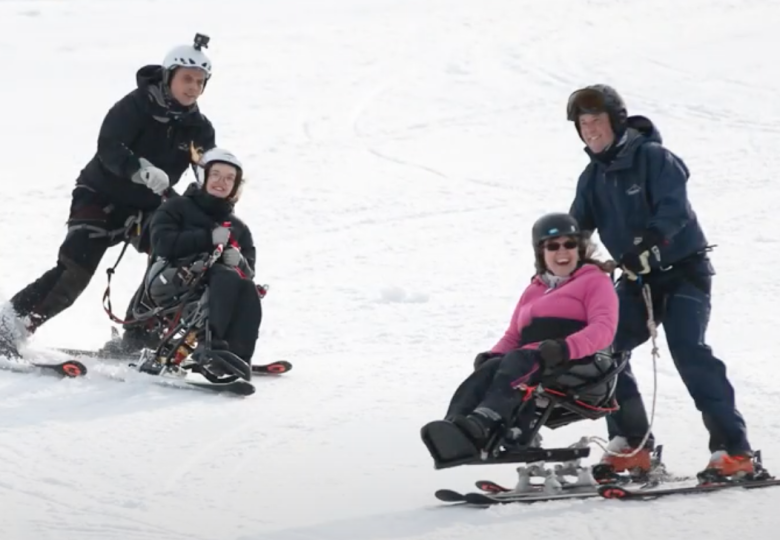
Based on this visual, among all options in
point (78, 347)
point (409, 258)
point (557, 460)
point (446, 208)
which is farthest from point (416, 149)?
point (557, 460)

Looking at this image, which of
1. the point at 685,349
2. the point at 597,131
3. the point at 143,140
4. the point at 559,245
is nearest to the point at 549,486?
the point at 685,349

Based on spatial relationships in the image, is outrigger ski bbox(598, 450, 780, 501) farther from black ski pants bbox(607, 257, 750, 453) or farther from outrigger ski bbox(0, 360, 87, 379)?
outrigger ski bbox(0, 360, 87, 379)

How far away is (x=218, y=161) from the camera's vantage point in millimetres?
8289

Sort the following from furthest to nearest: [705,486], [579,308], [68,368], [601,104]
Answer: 1. [68,368]
2. [601,104]
3. [579,308]
4. [705,486]

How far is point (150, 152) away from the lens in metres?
8.83

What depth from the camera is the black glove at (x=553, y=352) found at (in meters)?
5.96

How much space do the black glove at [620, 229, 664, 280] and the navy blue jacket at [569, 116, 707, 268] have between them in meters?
0.03

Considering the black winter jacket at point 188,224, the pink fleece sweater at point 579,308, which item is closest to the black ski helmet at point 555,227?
the pink fleece sweater at point 579,308

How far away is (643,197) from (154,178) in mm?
3150

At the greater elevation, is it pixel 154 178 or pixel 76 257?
pixel 154 178

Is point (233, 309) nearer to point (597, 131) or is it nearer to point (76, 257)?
point (76, 257)

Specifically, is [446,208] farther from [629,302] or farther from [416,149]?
[629,302]

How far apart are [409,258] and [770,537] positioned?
7108 millimetres

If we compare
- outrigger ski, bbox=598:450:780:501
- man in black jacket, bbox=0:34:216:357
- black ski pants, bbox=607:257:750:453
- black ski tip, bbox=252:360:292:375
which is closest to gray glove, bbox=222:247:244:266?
man in black jacket, bbox=0:34:216:357
